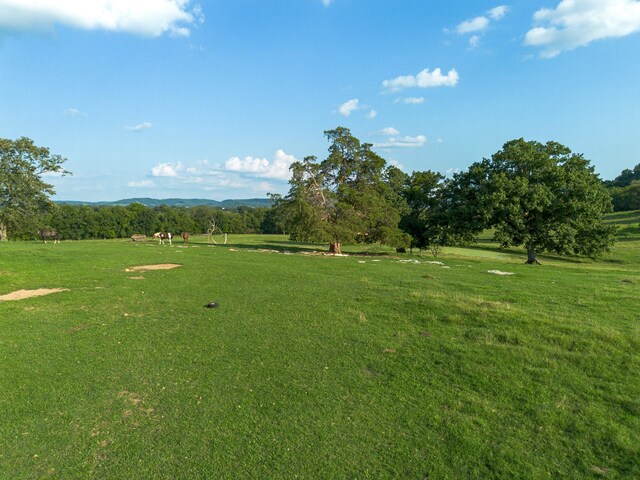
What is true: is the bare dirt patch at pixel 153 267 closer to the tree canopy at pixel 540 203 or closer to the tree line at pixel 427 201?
the tree line at pixel 427 201

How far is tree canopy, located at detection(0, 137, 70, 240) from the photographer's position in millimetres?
38875

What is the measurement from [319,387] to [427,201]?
39084mm

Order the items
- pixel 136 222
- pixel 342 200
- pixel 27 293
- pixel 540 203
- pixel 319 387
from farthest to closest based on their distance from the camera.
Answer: pixel 136 222
pixel 342 200
pixel 540 203
pixel 27 293
pixel 319 387

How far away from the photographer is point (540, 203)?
28.7 meters

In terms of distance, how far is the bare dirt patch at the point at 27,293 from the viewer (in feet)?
38.0

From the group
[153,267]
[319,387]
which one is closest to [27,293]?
[153,267]

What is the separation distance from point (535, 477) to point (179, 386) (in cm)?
536

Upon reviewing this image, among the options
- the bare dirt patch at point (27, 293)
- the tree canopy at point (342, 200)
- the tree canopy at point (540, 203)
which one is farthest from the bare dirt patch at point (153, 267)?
the tree canopy at point (540, 203)

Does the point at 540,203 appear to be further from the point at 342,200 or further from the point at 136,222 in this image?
the point at 136,222

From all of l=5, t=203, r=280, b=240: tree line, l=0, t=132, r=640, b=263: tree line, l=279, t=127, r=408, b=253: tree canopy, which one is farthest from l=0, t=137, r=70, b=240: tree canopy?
l=5, t=203, r=280, b=240: tree line

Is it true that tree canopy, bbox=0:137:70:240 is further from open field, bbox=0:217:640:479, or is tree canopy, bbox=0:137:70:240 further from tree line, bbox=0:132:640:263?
open field, bbox=0:217:640:479

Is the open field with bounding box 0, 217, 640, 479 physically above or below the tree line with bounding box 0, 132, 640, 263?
below

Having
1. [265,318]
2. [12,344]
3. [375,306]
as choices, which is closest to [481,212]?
[375,306]

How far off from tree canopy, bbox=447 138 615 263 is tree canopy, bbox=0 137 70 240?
44935 mm
